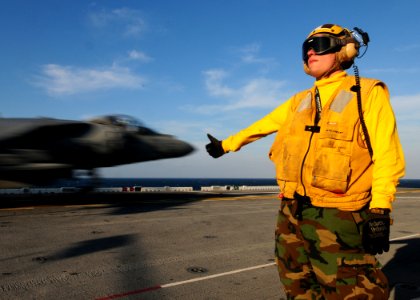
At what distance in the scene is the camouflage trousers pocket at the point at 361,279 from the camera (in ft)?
8.09

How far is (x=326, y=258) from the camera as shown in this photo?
261 cm

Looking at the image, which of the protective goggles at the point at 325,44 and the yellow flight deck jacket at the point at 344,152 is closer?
the yellow flight deck jacket at the point at 344,152

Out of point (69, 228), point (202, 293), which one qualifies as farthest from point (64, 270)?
point (69, 228)

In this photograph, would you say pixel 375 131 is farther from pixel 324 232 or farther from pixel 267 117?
pixel 267 117

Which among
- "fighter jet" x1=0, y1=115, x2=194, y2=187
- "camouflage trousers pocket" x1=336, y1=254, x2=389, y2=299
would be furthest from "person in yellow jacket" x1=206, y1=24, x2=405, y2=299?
"fighter jet" x1=0, y1=115, x2=194, y2=187

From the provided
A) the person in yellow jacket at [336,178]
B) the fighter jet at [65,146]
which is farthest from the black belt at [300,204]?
the fighter jet at [65,146]

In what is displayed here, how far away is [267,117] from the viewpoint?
11.1 feet

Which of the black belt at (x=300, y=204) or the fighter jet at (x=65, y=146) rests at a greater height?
the fighter jet at (x=65, y=146)

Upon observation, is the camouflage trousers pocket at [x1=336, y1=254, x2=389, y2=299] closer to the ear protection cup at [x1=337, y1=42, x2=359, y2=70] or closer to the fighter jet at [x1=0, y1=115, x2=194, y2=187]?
the ear protection cup at [x1=337, y1=42, x2=359, y2=70]

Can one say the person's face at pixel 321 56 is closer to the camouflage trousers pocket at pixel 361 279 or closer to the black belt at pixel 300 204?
the black belt at pixel 300 204

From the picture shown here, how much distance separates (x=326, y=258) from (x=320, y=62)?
149 centimetres

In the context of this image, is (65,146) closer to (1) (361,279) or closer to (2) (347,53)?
(2) (347,53)

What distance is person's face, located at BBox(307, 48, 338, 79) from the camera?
9.64 ft

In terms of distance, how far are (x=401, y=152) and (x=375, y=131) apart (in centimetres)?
24
